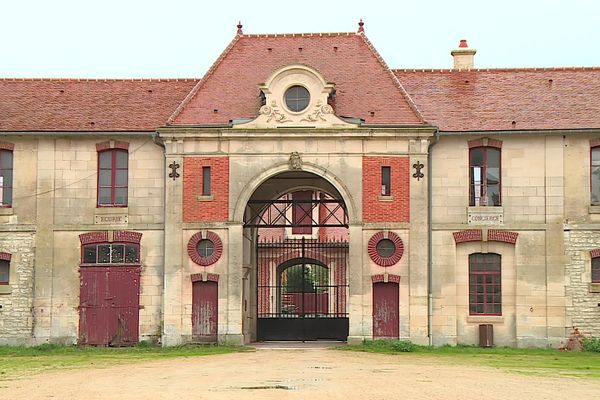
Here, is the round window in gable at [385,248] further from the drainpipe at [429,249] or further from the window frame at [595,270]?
the window frame at [595,270]

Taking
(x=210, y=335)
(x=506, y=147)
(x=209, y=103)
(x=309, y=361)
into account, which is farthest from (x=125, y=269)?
(x=506, y=147)

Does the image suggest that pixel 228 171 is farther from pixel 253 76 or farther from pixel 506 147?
pixel 506 147

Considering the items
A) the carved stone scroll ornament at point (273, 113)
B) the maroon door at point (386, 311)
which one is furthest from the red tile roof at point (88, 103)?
the maroon door at point (386, 311)

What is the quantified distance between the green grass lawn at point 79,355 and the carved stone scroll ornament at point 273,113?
23.6 ft

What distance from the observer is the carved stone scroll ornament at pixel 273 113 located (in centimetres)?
3628

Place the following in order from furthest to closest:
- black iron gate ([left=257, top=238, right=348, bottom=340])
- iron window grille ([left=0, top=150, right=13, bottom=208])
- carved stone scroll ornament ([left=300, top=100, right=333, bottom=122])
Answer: black iron gate ([left=257, top=238, right=348, bottom=340])
iron window grille ([left=0, top=150, right=13, bottom=208])
carved stone scroll ornament ([left=300, top=100, right=333, bottom=122])

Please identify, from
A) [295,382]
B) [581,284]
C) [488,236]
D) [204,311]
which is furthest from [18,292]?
[581,284]

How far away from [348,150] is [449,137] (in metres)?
3.26

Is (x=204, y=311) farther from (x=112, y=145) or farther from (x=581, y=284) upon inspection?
(x=581, y=284)

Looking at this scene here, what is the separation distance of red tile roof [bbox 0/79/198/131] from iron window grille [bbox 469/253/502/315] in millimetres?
11143

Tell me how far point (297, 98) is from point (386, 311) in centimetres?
719

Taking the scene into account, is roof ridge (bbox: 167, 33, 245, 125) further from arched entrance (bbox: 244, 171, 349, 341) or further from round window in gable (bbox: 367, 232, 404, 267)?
round window in gable (bbox: 367, 232, 404, 267)

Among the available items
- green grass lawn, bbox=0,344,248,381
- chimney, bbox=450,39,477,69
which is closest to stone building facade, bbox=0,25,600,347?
green grass lawn, bbox=0,344,248,381

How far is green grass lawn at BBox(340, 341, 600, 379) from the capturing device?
90.4 feet
